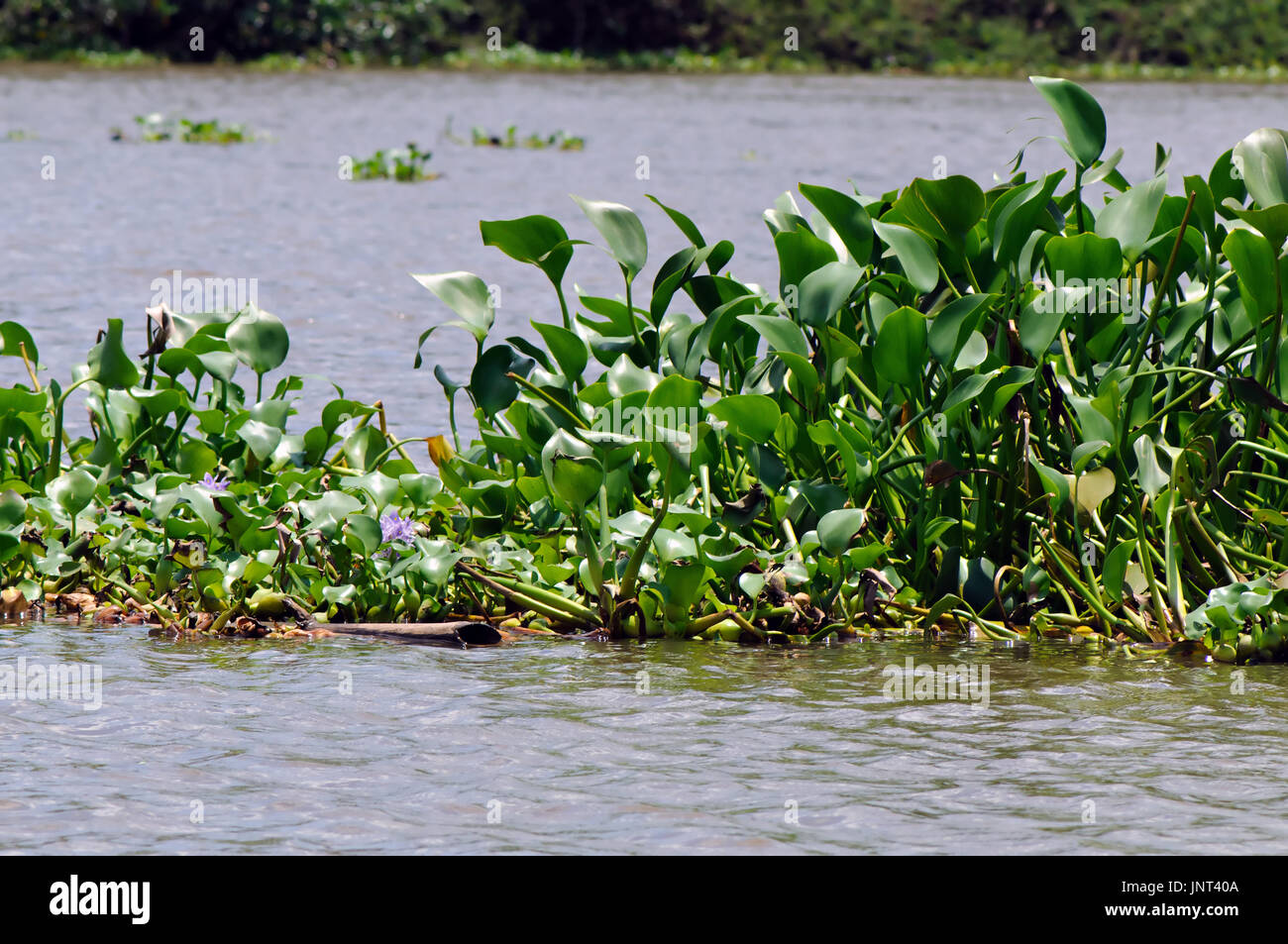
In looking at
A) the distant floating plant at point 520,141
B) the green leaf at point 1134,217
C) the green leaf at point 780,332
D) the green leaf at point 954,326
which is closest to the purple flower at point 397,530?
the green leaf at point 780,332

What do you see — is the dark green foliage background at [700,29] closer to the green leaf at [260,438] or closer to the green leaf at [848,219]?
the green leaf at [260,438]

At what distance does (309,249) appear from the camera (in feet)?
42.2

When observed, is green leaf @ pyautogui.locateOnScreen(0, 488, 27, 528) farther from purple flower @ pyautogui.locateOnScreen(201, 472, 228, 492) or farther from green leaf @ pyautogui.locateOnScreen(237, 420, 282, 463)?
green leaf @ pyautogui.locateOnScreen(237, 420, 282, 463)

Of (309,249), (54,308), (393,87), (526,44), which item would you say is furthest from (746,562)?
(526,44)

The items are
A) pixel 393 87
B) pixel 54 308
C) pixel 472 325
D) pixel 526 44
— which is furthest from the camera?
pixel 526 44

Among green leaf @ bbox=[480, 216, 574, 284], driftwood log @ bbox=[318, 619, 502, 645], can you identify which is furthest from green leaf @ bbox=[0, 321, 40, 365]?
green leaf @ bbox=[480, 216, 574, 284]

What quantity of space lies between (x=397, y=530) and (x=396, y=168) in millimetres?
13309

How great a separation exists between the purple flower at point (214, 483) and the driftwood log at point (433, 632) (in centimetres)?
62

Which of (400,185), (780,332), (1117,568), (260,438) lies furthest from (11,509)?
(400,185)

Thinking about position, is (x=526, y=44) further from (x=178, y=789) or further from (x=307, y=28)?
(x=178, y=789)

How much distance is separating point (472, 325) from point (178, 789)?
1818 millimetres

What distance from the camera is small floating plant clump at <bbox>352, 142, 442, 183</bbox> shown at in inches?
698

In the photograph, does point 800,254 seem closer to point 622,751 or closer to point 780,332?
point 780,332

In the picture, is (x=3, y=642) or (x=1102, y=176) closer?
(x=3, y=642)
